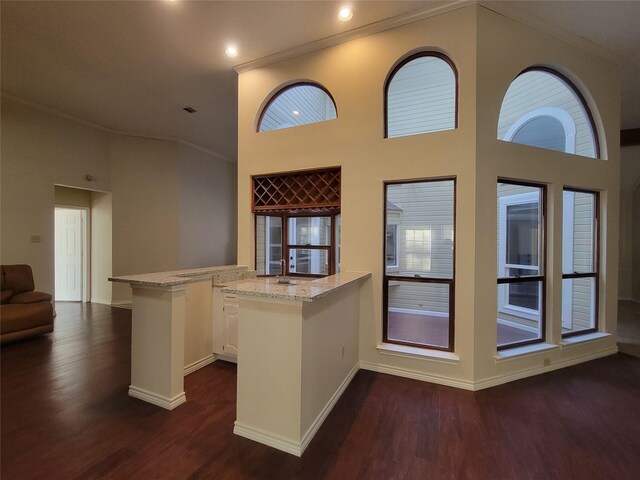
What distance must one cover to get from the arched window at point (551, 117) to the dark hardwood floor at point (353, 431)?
2.69 meters

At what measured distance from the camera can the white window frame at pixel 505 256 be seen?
10.5 feet

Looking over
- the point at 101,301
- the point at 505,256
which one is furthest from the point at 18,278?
the point at 505,256

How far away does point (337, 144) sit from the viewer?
309 cm

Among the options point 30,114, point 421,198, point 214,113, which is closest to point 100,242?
point 30,114

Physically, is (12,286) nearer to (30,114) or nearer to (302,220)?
(30,114)

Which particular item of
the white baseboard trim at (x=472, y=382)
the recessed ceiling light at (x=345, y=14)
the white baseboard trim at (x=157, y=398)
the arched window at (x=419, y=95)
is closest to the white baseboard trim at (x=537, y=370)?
the white baseboard trim at (x=472, y=382)

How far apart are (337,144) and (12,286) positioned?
5.13m

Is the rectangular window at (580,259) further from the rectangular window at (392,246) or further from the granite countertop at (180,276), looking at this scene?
the granite countertop at (180,276)

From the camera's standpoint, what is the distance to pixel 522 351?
285cm

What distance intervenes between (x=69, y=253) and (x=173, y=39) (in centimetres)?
541

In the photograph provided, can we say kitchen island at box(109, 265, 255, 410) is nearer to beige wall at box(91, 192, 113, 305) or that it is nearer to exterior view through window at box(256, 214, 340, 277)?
exterior view through window at box(256, 214, 340, 277)

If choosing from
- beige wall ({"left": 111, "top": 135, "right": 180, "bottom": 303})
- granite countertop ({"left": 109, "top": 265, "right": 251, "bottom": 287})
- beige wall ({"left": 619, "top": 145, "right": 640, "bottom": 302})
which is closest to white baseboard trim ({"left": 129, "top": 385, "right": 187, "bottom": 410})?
granite countertop ({"left": 109, "top": 265, "right": 251, "bottom": 287})

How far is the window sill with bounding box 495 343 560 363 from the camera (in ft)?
8.93

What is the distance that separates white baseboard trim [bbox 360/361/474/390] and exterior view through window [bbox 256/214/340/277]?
47.2 inches
